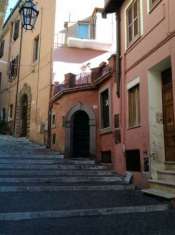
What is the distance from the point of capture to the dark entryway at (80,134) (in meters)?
15.6

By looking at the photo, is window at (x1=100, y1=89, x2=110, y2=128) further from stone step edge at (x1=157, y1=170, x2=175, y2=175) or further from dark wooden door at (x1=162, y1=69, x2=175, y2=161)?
stone step edge at (x1=157, y1=170, x2=175, y2=175)

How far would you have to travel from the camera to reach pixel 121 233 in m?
5.74

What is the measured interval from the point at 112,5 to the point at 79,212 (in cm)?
831

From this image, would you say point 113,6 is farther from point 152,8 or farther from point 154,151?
point 154,151

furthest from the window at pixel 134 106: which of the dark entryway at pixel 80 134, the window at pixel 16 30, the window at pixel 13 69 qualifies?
the window at pixel 16 30

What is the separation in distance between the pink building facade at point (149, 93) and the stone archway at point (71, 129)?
276cm

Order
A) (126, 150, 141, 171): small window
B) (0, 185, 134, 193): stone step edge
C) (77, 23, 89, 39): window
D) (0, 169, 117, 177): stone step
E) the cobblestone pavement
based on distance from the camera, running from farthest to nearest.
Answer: (77, 23, 89, 39): window → (0, 169, 117, 177): stone step → (126, 150, 141, 171): small window → (0, 185, 134, 193): stone step edge → the cobblestone pavement

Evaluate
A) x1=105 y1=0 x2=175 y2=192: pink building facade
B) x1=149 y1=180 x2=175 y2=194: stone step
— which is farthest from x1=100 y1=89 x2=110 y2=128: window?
x1=149 y1=180 x2=175 y2=194: stone step

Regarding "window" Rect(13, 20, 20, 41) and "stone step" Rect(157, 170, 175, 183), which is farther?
"window" Rect(13, 20, 20, 41)

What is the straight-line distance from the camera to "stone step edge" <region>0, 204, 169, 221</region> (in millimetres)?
6516

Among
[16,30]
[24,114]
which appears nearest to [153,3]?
[24,114]

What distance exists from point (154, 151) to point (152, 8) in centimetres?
393

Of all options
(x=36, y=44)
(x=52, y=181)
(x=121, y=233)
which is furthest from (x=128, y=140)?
(x=36, y=44)

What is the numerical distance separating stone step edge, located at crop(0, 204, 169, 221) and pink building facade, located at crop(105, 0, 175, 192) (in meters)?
1.00
